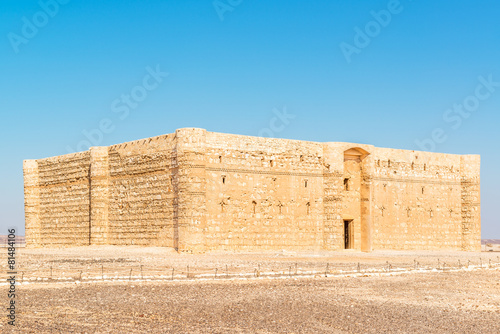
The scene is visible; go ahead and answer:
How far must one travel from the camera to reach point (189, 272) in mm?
18344

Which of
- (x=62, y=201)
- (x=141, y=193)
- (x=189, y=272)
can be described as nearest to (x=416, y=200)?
(x=141, y=193)

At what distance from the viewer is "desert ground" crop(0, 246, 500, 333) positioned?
1028 centimetres

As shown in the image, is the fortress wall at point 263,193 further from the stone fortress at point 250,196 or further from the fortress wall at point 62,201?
the fortress wall at point 62,201

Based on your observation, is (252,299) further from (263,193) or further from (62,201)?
(62,201)

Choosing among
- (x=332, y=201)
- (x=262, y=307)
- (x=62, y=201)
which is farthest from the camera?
(x=62, y=201)

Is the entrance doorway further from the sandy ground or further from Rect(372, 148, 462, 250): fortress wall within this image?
the sandy ground

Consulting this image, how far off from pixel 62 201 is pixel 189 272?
18820 mm

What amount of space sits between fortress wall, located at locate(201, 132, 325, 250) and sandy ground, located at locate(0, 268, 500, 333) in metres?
12.5

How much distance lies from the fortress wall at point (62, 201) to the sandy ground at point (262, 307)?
18762 mm

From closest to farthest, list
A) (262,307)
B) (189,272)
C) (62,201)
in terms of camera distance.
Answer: (262,307) → (189,272) → (62,201)

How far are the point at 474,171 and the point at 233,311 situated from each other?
30123mm

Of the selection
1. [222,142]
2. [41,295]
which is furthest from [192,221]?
[41,295]

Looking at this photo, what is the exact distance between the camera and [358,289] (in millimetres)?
15125

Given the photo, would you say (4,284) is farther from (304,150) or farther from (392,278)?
(304,150)
